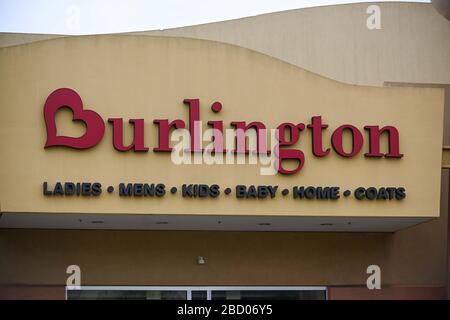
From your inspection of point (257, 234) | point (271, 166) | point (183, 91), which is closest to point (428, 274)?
point (257, 234)

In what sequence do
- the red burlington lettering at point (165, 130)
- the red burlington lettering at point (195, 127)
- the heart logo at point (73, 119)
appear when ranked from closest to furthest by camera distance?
1. the heart logo at point (73, 119)
2. the red burlington lettering at point (165, 130)
3. the red burlington lettering at point (195, 127)

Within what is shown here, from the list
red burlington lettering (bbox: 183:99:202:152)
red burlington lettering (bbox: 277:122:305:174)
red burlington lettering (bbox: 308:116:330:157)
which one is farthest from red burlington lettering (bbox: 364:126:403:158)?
red burlington lettering (bbox: 183:99:202:152)

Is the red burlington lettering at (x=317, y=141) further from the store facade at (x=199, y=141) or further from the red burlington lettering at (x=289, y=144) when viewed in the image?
the red burlington lettering at (x=289, y=144)

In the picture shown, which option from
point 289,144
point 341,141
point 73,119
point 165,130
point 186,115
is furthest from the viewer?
point 341,141

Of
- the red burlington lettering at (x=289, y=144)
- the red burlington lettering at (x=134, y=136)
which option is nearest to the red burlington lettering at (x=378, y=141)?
the red burlington lettering at (x=289, y=144)

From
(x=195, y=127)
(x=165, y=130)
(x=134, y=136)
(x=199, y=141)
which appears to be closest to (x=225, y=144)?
(x=199, y=141)

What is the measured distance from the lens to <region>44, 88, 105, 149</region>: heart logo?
17.7 m

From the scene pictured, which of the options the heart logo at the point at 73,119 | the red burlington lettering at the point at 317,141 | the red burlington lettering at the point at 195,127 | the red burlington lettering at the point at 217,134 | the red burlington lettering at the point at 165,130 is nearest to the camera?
the heart logo at the point at 73,119

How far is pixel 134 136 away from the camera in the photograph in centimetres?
1797

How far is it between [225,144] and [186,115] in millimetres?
950

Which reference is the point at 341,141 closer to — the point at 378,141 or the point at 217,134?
the point at 378,141

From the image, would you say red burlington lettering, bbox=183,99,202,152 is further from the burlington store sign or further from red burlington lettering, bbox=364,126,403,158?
red burlington lettering, bbox=364,126,403,158

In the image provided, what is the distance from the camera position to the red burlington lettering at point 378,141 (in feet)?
61.0

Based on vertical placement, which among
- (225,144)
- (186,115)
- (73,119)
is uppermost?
(186,115)
